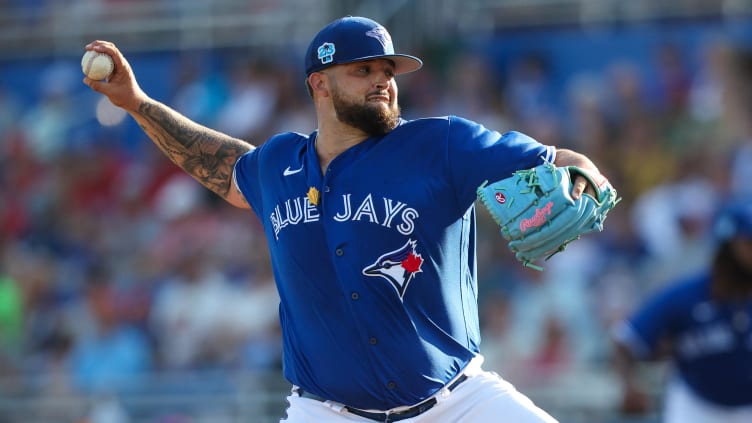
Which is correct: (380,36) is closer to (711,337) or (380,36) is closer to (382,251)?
(382,251)

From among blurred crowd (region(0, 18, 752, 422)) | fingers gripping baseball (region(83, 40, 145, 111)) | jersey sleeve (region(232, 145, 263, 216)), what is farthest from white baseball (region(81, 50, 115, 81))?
blurred crowd (region(0, 18, 752, 422))

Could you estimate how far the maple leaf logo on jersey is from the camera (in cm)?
499

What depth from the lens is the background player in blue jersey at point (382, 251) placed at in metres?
4.99

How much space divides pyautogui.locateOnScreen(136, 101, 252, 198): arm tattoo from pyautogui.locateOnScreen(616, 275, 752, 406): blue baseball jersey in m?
3.01

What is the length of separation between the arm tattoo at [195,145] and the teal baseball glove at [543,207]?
1.57 metres

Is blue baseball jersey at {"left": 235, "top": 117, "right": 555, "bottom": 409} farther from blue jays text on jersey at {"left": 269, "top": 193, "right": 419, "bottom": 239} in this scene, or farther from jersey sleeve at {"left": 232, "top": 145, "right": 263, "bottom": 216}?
jersey sleeve at {"left": 232, "top": 145, "right": 263, "bottom": 216}

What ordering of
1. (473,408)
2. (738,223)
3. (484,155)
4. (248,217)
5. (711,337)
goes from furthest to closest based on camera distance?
(248,217)
(711,337)
(738,223)
(473,408)
(484,155)

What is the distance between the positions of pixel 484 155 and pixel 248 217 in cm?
752

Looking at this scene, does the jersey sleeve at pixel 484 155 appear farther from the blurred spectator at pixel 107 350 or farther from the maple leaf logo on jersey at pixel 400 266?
the blurred spectator at pixel 107 350

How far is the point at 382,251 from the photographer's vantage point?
5.01 meters

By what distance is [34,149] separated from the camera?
14.7 m

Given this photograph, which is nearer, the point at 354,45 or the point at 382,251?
the point at 382,251

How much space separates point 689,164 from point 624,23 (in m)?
2.47

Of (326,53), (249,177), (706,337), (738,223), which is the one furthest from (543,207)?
(706,337)
